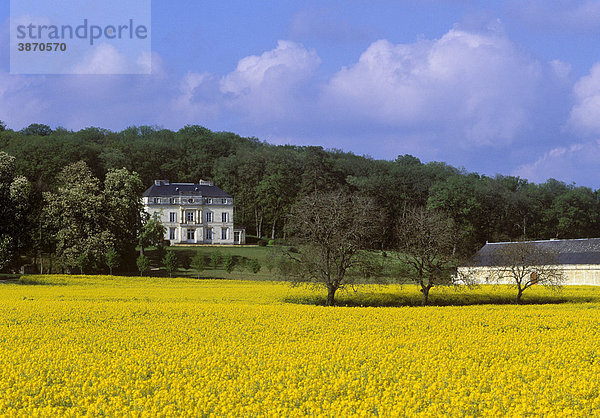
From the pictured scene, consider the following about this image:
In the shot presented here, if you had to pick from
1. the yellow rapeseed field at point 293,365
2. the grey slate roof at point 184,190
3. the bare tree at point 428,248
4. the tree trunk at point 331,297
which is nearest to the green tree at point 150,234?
the grey slate roof at point 184,190

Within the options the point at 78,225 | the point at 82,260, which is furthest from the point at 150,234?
the point at 82,260

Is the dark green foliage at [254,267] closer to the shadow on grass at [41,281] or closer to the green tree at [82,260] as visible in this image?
the green tree at [82,260]

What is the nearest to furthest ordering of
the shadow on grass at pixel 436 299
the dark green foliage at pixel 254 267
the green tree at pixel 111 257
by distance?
1. the shadow on grass at pixel 436 299
2. the green tree at pixel 111 257
3. the dark green foliage at pixel 254 267

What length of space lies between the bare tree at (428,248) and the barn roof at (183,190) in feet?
233

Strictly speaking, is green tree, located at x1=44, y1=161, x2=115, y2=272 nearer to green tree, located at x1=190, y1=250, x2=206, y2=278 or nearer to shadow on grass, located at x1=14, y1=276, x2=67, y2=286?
shadow on grass, located at x1=14, y1=276, x2=67, y2=286

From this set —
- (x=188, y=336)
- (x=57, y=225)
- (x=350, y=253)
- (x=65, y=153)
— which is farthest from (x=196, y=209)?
(x=188, y=336)

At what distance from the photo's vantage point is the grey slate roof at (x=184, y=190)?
370 ft

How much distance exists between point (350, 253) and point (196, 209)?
73.8 m

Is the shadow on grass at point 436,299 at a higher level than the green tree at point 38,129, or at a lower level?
lower

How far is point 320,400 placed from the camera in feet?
38.7

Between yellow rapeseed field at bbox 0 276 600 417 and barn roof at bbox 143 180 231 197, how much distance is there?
288 ft

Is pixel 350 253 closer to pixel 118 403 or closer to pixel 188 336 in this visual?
pixel 188 336

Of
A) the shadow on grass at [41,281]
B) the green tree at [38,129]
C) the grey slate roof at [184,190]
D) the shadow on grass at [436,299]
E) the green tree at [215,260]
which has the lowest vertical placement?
the shadow on grass at [436,299]

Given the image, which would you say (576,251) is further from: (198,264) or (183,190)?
(183,190)
